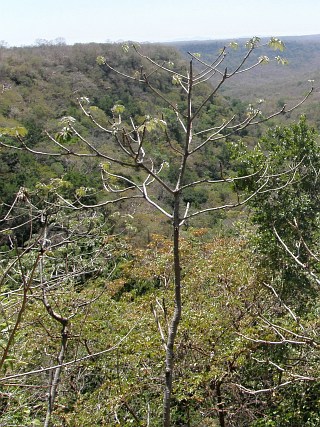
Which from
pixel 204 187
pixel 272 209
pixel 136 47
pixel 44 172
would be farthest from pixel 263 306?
pixel 204 187

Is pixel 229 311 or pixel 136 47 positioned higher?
pixel 136 47

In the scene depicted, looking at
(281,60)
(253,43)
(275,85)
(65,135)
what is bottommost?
(65,135)

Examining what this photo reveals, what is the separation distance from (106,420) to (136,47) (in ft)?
14.2

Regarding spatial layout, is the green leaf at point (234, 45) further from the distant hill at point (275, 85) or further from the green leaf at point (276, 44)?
the distant hill at point (275, 85)

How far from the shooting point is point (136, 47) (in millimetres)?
3537

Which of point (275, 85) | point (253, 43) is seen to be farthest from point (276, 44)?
point (275, 85)

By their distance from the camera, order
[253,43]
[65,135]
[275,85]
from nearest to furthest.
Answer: [65,135] → [253,43] → [275,85]

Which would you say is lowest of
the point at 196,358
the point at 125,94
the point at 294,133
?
the point at 196,358

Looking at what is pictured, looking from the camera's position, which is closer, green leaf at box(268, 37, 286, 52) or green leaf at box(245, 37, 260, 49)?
green leaf at box(268, 37, 286, 52)

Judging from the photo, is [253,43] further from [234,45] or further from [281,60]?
[281,60]

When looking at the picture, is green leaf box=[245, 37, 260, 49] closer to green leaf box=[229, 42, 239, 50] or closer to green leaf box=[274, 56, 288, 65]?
green leaf box=[229, 42, 239, 50]

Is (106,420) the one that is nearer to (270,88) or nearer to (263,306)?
(263,306)

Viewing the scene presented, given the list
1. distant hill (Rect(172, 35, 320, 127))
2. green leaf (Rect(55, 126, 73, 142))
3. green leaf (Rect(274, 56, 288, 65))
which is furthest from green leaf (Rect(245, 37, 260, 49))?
distant hill (Rect(172, 35, 320, 127))

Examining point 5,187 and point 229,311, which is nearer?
point 229,311
